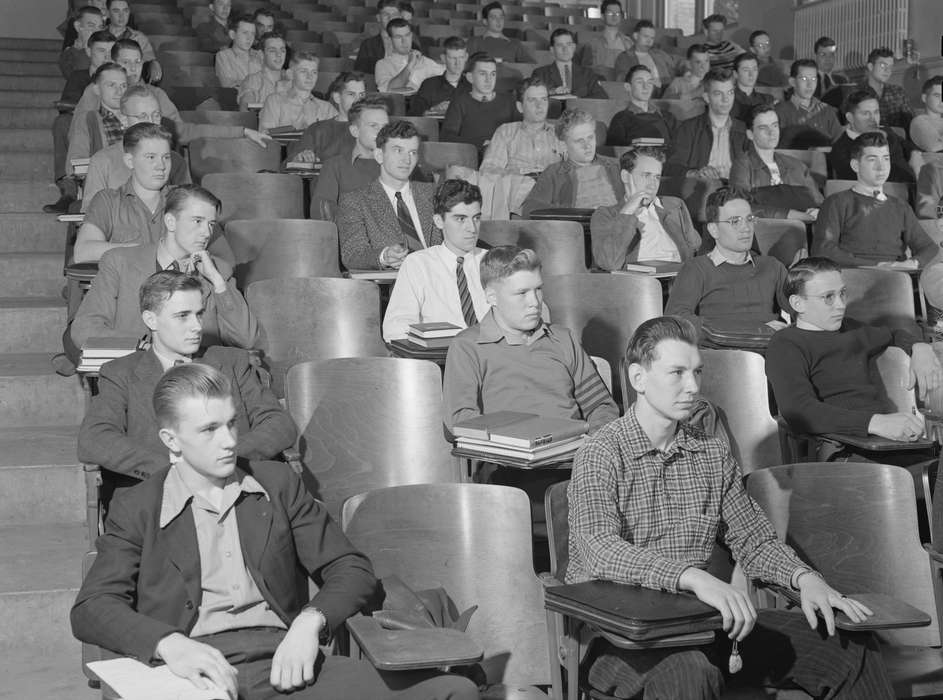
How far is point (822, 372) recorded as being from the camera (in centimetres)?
340

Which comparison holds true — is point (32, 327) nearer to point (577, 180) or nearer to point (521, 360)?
point (521, 360)

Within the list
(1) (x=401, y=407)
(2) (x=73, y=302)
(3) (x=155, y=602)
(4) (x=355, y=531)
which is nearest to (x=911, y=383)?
(1) (x=401, y=407)

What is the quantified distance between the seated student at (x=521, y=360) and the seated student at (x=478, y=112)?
2.91m

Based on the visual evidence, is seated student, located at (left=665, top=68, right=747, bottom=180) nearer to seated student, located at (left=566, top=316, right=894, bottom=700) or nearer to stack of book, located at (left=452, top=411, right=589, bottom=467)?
stack of book, located at (left=452, top=411, right=589, bottom=467)

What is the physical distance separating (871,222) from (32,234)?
10.6ft

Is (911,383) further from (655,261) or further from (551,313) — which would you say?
(655,261)

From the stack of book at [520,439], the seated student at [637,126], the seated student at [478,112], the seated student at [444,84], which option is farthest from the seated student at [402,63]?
the stack of book at [520,439]

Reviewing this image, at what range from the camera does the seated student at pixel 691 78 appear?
25.5 feet

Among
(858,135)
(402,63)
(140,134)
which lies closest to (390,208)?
(140,134)

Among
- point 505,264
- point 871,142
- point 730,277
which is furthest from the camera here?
point 871,142

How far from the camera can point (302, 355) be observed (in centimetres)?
366

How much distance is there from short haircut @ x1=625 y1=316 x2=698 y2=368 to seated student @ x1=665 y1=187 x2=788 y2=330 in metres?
1.56

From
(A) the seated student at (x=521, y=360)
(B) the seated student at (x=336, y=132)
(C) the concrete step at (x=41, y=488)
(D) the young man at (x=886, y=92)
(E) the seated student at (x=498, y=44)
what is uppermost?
(E) the seated student at (x=498, y=44)

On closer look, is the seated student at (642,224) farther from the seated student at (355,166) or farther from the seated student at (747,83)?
the seated student at (747,83)
